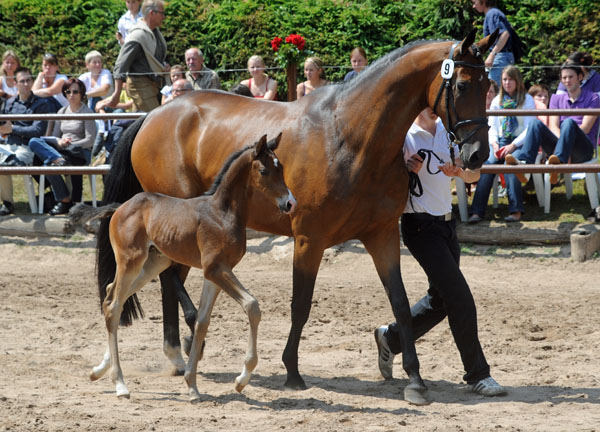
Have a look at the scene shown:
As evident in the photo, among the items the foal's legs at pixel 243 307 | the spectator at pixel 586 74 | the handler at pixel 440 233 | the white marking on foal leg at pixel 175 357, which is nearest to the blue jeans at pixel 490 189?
the spectator at pixel 586 74

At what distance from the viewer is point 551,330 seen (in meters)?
6.99

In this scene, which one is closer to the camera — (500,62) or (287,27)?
(500,62)

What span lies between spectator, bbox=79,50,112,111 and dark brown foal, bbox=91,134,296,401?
20.1ft

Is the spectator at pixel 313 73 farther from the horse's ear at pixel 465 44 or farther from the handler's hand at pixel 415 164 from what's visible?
the horse's ear at pixel 465 44

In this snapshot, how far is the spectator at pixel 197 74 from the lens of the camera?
1046 centimetres

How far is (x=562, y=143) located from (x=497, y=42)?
153cm

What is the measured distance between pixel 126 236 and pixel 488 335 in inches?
121

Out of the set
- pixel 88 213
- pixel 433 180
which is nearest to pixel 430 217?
pixel 433 180

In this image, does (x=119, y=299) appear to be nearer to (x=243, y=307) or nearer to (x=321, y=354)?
(x=243, y=307)

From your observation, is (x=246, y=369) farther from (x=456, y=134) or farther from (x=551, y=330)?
(x=551, y=330)

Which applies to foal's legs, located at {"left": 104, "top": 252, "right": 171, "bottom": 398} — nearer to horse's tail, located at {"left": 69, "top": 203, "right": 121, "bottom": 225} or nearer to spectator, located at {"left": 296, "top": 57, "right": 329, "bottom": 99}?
horse's tail, located at {"left": 69, "top": 203, "right": 121, "bottom": 225}

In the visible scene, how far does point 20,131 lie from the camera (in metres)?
11.0

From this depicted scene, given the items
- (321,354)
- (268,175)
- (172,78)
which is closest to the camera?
(268,175)

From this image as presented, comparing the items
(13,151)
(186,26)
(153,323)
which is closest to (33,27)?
(186,26)
